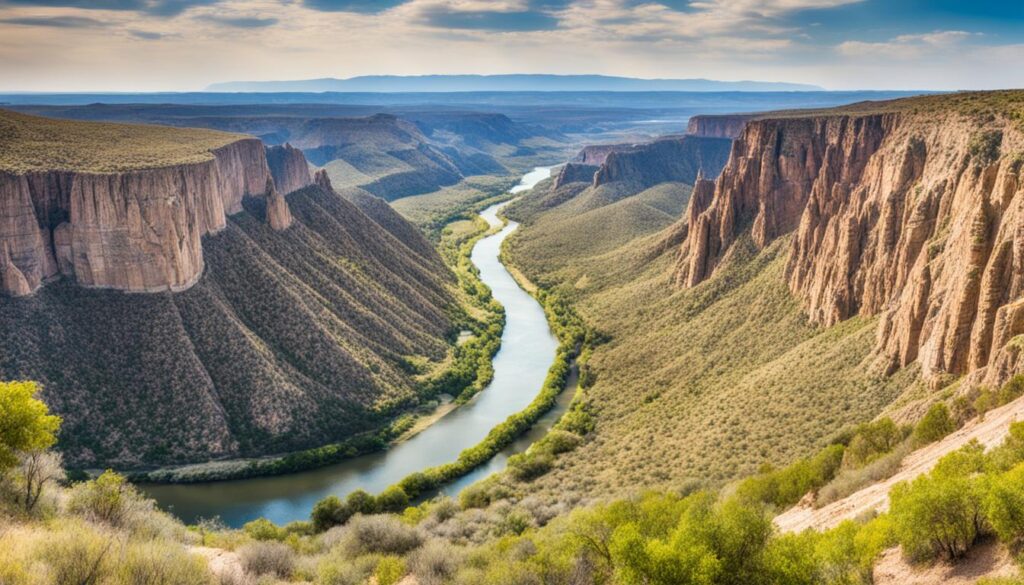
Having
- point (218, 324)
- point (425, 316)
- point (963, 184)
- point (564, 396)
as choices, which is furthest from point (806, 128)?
point (218, 324)

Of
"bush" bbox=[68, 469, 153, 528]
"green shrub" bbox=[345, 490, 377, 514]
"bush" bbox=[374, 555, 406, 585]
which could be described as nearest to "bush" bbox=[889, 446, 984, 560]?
"bush" bbox=[374, 555, 406, 585]

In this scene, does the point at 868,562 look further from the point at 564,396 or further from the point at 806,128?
the point at 806,128

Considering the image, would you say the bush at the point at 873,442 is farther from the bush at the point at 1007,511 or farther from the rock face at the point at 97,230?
the rock face at the point at 97,230

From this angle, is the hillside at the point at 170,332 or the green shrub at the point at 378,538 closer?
the green shrub at the point at 378,538

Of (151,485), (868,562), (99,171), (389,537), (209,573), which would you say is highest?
(99,171)

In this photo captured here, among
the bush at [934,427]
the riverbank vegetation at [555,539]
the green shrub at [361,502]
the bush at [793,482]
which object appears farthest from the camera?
the green shrub at [361,502]

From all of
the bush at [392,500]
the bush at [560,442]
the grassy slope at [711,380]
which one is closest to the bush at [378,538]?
the bush at [392,500]

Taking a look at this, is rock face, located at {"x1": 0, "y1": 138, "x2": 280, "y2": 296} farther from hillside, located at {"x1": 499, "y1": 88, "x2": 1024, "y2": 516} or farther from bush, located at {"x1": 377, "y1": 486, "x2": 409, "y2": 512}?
hillside, located at {"x1": 499, "y1": 88, "x2": 1024, "y2": 516}
